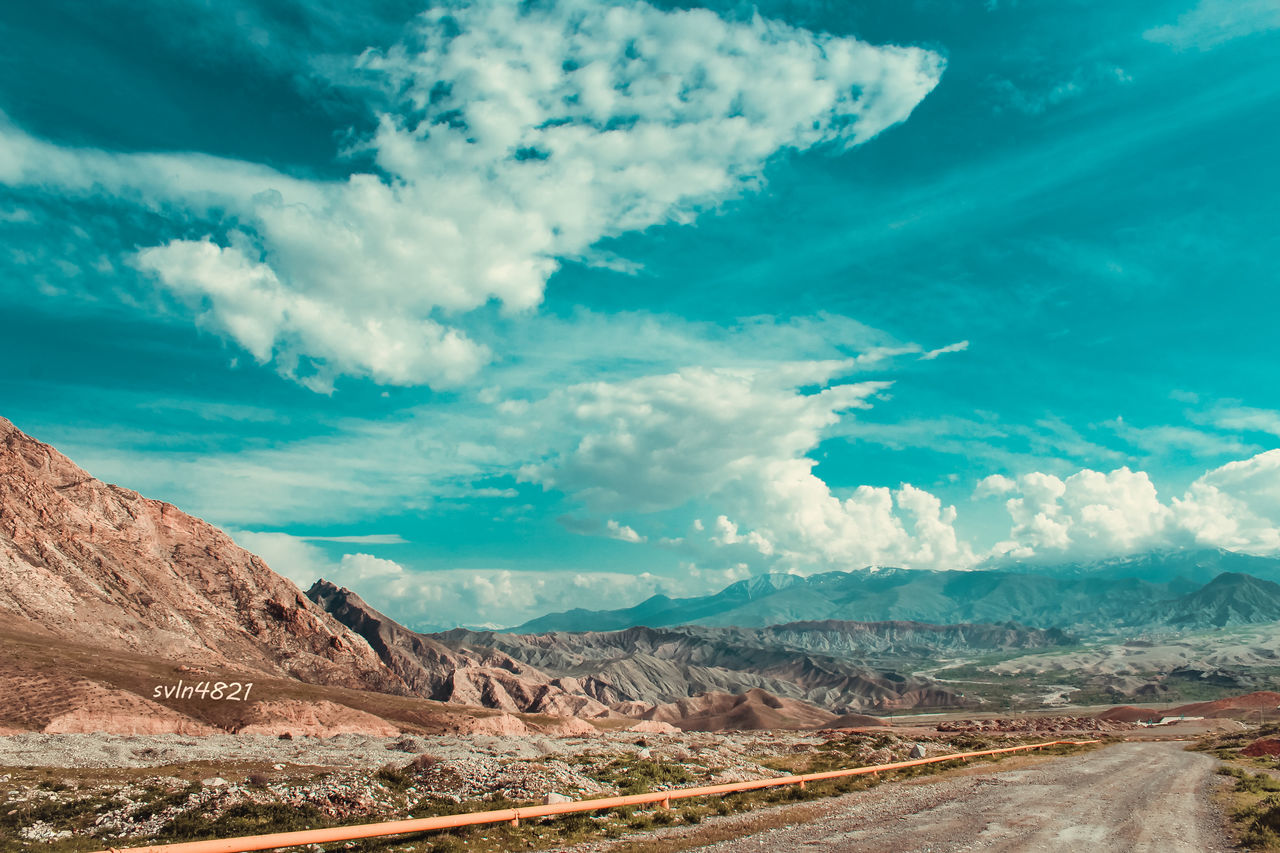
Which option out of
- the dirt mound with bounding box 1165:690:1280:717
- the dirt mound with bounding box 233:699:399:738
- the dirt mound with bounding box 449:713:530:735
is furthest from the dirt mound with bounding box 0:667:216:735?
the dirt mound with bounding box 1165:690:1280:717

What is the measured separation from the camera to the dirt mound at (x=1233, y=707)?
14375cm

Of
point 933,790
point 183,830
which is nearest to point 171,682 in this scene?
point 183,830

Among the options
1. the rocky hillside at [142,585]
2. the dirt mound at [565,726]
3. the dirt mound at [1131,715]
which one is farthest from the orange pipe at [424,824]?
the dirt mound at [1131,715]

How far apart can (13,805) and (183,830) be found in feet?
25.0

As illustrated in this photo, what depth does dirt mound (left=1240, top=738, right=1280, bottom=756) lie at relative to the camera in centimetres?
5056

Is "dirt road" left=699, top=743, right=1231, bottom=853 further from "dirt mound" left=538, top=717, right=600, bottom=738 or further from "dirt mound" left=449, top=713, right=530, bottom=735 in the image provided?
"dirt mound" left=538, top=717, right=600, bottom=738

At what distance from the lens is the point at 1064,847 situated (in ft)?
56.5

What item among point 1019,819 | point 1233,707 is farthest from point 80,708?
point 1233,707

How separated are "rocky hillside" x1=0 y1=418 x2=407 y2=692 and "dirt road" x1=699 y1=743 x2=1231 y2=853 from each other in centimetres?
9438

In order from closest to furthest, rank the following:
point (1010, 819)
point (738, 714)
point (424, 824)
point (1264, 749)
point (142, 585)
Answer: point (424, 824) → point (1010, 819) → point (1264, 749) → point (142, 585) → point (738, 714)

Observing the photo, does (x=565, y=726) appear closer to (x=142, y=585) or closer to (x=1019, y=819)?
(x=142, y=585)

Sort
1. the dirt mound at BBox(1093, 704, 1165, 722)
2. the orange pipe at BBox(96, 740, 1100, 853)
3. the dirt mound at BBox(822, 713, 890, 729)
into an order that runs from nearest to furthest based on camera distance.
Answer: the orange pipe at BBox(96, 740, 1100, 853), the dirt mound at BBox(1093, 704, 1165, 722), the dirt mound at BBox(822, 713, 890, 729)

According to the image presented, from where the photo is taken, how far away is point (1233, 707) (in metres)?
148

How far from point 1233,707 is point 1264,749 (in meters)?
132
